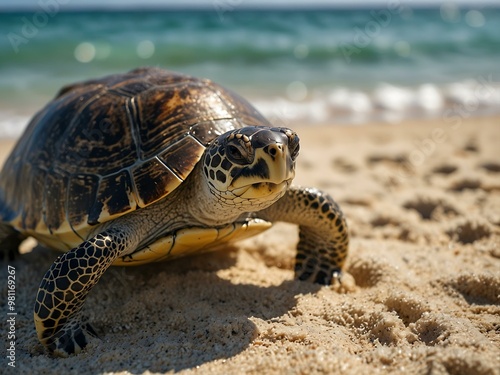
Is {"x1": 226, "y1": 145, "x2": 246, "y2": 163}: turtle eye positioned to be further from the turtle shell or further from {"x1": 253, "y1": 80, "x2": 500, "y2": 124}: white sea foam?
{"x1": 253, "y1": 80, "x2": 500, "y2": 124}: white sea foam

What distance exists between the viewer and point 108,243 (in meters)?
3.17

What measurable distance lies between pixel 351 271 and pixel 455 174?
3035 millimetres

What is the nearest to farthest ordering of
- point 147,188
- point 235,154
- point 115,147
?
point 235,154 → point 147,188 → point 115,147

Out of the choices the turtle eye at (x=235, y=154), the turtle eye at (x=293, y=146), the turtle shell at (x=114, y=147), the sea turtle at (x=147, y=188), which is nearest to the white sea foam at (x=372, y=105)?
the turtle shell at (x=114, y=147)

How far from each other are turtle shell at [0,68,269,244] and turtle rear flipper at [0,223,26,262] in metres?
0.17

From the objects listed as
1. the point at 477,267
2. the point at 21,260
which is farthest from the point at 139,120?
the point at 477,267

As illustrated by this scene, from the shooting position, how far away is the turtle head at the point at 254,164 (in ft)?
9.05

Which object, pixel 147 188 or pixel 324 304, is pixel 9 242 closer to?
pixel 147 188

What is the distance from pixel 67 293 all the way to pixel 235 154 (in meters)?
1.37

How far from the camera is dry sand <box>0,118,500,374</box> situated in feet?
9.02

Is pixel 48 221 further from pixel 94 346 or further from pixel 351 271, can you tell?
pixel 351 271

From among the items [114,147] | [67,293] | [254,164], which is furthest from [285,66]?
[67,293]

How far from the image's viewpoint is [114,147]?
12.0 feet

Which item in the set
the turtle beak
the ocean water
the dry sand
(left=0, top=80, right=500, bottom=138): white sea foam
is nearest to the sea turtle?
the turtle beak
